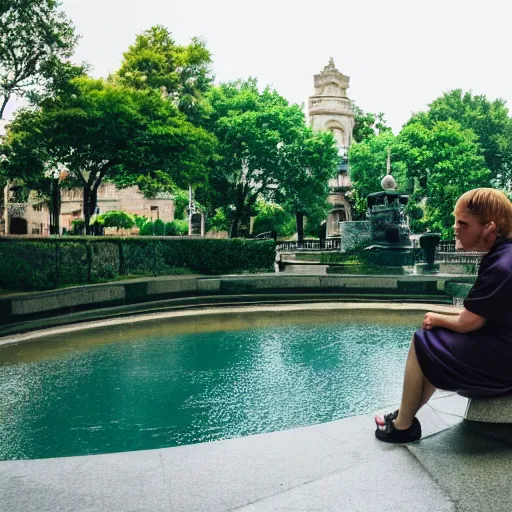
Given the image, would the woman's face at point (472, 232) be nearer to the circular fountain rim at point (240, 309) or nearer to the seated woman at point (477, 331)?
the seated woman at point (477, 331)

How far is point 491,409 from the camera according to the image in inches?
134

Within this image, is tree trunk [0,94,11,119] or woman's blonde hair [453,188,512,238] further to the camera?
tree trunk [0,94,11,119]

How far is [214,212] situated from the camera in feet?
145

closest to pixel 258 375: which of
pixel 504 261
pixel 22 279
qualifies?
pixel 504 261

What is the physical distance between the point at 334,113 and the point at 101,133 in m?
42.5

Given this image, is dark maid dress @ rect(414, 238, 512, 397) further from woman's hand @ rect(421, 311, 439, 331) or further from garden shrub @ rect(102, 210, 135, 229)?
garden shrub @ rect(102, 210, 135, 229)

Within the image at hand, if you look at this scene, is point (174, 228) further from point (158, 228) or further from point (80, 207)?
point (80, 207)

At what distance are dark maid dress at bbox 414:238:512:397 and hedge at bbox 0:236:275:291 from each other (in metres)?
11.3

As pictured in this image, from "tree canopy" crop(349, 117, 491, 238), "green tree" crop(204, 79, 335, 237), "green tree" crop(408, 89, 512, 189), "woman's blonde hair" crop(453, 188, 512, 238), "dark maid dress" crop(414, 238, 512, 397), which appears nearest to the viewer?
"dark maid dress" crop(414, 238, 512, 397)

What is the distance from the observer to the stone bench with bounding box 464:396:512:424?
3.34m

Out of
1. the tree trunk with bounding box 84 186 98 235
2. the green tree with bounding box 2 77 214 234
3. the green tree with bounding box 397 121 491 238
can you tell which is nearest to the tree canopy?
the green tree with bounding box 397 121 491 238

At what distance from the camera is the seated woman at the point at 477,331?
308cm

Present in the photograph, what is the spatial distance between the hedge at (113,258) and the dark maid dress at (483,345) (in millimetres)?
11274

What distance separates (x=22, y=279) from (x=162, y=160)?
578 inches
